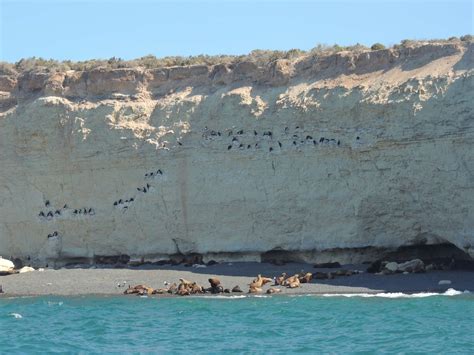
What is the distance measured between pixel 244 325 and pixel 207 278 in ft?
21.9

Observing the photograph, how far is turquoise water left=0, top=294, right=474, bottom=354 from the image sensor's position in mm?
16922

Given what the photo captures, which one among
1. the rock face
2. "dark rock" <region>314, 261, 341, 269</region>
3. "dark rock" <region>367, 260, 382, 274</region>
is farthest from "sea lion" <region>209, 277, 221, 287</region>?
"dark rock" <region>367, 260, 382, 274</region>

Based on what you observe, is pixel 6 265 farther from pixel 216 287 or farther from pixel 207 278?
pixel 216 287

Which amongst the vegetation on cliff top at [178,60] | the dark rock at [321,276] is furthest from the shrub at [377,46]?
the dark rock at [321,276]

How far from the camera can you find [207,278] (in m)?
25.6

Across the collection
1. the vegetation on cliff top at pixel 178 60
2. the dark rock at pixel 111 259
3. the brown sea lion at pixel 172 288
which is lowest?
the brown sea lion at pixel 172 288

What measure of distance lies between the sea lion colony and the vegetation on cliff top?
833cm

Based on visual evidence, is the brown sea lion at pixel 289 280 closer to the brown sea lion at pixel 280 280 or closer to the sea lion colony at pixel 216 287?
the sea lion colony at pixel 216 287

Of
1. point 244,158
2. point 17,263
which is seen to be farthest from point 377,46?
point 17,263

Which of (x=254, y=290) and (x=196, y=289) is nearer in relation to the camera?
(x=254, y=290)

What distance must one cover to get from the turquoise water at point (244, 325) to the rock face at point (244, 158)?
15.3 feet

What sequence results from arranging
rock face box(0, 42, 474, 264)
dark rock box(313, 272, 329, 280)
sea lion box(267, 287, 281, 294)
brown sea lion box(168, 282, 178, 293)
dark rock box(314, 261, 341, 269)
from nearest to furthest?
1. sea lion box(267, 287, 281, 294)
2. brown sea lion box(168, 282, 178, 293)
3. dark rock box(313, 272, 329, 280)
4. rock face box(0, 42, 474, 264)
5. dark rock box(314, 261, 341, 269)

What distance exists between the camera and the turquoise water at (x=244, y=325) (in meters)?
16.9

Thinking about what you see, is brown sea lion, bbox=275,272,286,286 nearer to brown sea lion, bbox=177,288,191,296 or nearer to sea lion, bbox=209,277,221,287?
sea lion, bbox=209,277,221,287
